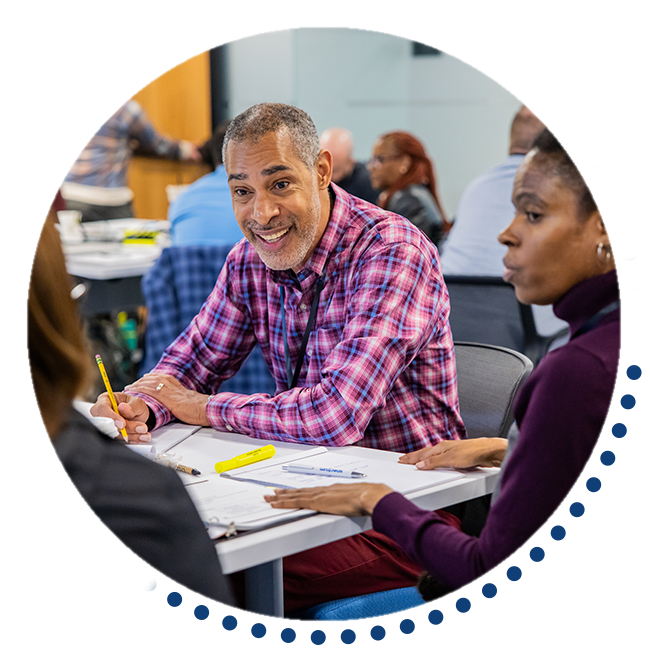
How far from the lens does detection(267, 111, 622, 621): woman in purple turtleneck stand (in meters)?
1.00

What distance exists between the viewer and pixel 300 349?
5.93ft

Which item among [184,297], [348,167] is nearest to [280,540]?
[184,297]

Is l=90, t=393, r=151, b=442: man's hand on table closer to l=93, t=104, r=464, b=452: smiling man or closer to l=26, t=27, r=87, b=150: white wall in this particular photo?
l=93, t=104, r=464, b=452: smiling man

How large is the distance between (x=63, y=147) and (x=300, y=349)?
8.65ft

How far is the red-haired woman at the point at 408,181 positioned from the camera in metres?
3.84

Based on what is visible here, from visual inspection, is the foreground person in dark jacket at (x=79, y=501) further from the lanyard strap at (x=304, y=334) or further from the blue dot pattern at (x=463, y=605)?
the lanyard strap at (x=304, y=334)

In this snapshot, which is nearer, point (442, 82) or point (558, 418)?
point (558, 418)

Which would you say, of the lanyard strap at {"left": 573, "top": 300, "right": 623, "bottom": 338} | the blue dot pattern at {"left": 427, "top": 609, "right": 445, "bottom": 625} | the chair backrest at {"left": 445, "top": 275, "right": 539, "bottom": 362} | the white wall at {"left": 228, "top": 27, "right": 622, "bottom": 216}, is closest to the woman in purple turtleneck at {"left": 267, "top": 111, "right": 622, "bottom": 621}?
the lanyard strap at {"left": 573, "top": 300, "right": 623, "bottom": 338}

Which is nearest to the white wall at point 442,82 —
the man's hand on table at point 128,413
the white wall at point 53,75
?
the white wall at point 53,75
